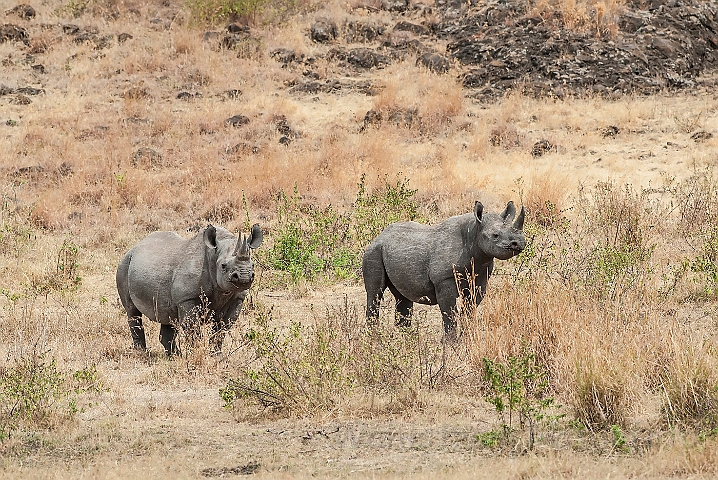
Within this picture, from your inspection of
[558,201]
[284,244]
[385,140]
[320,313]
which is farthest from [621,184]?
[320,313]

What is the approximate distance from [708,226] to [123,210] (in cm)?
941

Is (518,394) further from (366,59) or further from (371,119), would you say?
(366,59)

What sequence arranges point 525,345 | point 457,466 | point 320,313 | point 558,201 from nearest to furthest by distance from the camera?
point 457,466
point 525,345
point 320,313
point 558,201

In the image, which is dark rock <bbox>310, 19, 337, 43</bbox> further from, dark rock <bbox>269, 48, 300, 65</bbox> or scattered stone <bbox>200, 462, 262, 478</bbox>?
scattered stone <bbox>200, 462, 262, 478</bbox>

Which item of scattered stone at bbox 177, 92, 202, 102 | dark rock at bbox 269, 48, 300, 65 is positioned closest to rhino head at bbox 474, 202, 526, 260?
scattered stone at bbox 177, 92, 202, 102

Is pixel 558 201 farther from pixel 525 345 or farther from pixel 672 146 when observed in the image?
pixel 525 345

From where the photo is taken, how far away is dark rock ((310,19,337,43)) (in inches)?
1033

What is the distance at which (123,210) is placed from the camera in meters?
17.2

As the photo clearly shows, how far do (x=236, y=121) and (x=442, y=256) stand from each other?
41.1 feet

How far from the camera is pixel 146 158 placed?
19422 millimetres

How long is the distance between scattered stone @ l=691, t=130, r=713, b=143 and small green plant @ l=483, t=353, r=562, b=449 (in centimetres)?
1324

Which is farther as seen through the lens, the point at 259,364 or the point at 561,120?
the point at 561,120

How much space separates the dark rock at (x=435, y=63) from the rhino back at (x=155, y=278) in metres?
15.2

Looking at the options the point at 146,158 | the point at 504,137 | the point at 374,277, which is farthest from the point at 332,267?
the point at 504,137
